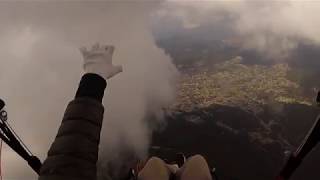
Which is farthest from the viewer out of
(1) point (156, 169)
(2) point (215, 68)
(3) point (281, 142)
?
(3) point (281, 142)

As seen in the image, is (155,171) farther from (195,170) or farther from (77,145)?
(77,145)

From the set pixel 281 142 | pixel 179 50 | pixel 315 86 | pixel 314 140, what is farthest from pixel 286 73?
pixel 314 140

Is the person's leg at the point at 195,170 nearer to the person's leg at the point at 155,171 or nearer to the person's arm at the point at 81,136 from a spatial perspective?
the person's leg at the point at 155,171

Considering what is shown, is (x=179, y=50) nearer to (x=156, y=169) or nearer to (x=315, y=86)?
(x=315, y=86)

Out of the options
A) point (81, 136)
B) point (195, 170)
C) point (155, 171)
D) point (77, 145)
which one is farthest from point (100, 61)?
point (195, 170)

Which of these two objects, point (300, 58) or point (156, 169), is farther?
point (300, 58)

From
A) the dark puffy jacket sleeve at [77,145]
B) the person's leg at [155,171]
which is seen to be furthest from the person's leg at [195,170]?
the dark puffy jacket sleeve at [77,145]
